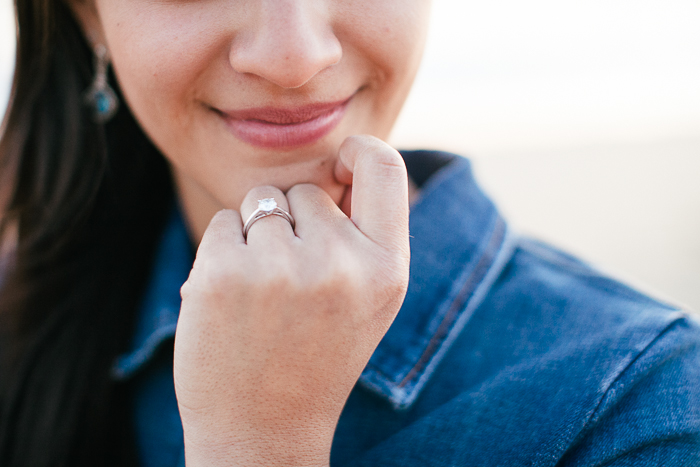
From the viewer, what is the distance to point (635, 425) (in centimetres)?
83

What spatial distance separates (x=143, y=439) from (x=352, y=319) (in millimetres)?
898

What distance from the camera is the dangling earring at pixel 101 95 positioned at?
1399 mm

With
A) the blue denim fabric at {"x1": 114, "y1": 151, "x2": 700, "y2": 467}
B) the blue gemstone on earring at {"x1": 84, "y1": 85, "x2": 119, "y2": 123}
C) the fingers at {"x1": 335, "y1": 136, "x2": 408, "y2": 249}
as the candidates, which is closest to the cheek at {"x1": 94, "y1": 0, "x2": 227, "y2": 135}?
the fingers at {"x1": 335, "y1": 136, "x2": 408, "y2": 249}

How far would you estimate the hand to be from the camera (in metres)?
0.77

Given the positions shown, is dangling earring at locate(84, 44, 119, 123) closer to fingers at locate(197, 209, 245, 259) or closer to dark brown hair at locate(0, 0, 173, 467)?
Result: dark brown hair at locate(0, 0, 173, 467)

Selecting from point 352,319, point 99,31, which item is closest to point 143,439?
point 352,319

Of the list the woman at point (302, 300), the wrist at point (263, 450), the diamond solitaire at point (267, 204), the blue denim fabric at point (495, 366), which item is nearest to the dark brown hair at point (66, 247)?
the woman at point (302, 300)

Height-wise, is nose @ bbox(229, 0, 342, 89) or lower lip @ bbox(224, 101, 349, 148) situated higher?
nose @ bbox(229, 0, 342, 89)

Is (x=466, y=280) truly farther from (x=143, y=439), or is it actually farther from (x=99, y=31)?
(x=99, y=31)

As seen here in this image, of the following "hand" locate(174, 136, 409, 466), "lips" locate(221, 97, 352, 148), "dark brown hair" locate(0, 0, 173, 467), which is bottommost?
"dark brown hair" locate(0, 0, 173, 467)

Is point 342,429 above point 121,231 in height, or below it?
above

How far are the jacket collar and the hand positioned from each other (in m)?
0.25

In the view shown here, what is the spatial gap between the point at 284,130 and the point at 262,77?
0.13m

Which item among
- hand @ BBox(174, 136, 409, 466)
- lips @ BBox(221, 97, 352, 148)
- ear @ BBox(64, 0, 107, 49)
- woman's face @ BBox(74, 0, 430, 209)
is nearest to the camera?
hand @ BBox(174, 136, 409, 466)
